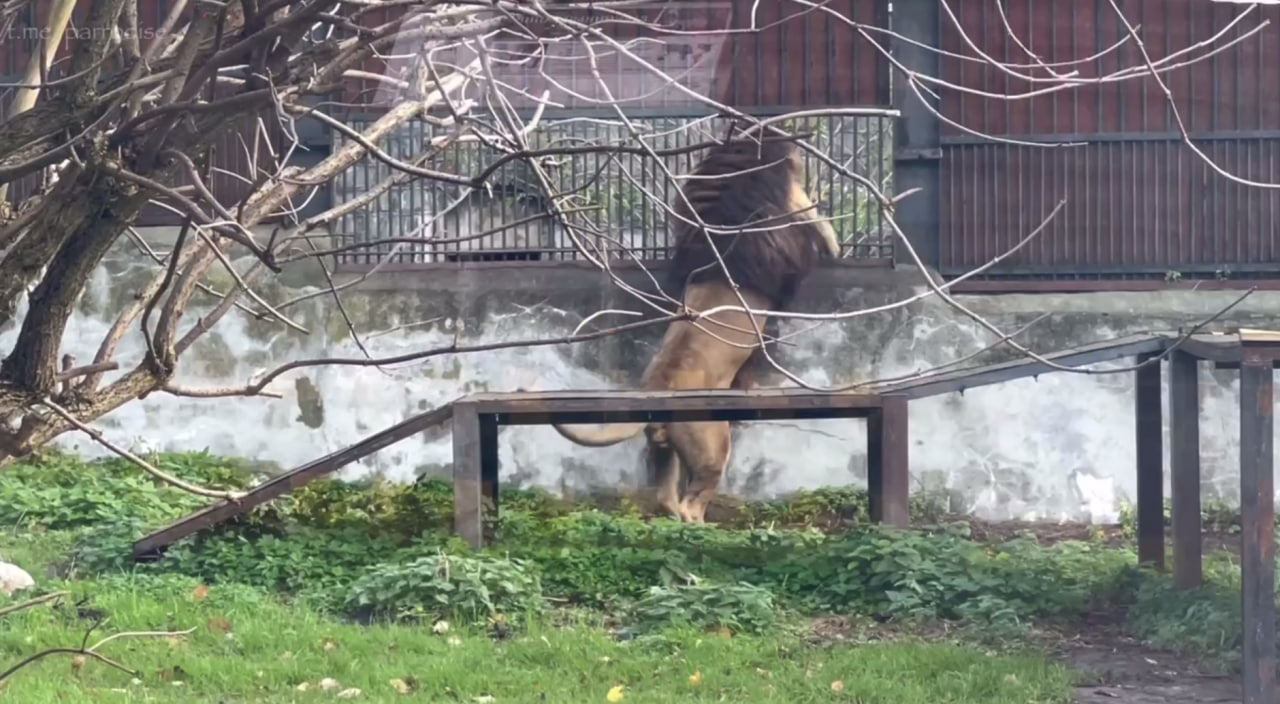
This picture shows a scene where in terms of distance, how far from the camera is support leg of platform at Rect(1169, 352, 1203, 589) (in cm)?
620

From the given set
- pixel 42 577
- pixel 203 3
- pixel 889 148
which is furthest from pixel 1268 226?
pixel 203 3

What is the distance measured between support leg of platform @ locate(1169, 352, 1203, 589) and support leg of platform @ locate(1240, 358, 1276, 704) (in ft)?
3.59

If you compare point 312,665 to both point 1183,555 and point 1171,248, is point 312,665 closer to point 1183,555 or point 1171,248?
point 1183,555

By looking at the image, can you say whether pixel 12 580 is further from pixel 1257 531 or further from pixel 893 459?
pixel 1257 531

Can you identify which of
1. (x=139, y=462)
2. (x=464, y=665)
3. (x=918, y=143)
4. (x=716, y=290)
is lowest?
(x=464, y=665)

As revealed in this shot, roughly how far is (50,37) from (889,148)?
22.3 feet

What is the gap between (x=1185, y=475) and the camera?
630 cm

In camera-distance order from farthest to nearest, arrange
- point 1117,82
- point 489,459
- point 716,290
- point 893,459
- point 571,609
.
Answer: point 1117,82 → point 716,290 → point 489,459 → point 893,459 → point 571,609

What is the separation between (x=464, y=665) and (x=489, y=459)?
226cm

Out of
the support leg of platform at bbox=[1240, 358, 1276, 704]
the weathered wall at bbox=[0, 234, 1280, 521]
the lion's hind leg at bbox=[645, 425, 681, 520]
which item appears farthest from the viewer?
the weathered wall at bbox=[0, 234, 1280, 521]

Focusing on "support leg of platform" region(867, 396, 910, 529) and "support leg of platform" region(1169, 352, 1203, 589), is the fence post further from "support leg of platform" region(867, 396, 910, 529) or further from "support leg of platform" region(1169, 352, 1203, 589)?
"support leg of platform" region(1169, 352, 1203, 589)

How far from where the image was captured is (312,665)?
17.8 ft

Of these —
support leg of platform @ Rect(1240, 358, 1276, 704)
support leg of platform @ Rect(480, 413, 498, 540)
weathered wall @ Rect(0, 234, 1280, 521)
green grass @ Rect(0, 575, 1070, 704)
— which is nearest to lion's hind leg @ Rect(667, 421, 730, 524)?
weathered wall @ Rect(0, 234, 1280, 521)

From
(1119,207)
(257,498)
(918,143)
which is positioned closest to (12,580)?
(257,498)
